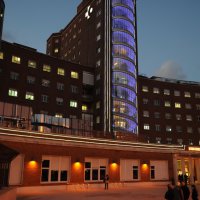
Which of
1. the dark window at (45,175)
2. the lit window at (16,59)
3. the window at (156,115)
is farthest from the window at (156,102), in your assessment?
the dark window at (45,175)

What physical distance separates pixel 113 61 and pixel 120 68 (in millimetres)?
2716

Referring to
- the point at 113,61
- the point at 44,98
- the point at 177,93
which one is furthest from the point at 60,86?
the point at 177,93

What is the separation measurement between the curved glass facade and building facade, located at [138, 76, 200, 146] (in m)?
12.2

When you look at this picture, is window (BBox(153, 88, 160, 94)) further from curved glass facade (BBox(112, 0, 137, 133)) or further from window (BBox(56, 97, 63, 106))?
window (BBox(56, 97, 63, 106))

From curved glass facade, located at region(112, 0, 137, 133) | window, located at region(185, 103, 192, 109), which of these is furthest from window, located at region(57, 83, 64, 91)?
window, located at region(185, 103, 192, 109)

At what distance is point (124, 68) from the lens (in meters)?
83.4

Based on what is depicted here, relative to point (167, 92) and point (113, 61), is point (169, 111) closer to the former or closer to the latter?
point (167, 92)

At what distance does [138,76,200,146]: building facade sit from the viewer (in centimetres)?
9588

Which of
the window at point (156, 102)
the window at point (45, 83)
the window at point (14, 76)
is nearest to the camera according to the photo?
the window at point (14, 76)

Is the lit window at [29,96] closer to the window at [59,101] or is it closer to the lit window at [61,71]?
the window at [59,101]

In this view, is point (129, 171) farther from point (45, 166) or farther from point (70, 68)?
point (70, 68)

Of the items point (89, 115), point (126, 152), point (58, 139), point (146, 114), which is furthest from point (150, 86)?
point (58, 139)

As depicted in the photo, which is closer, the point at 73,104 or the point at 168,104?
the point at 73,104

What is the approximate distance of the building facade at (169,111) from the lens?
3775 inches
